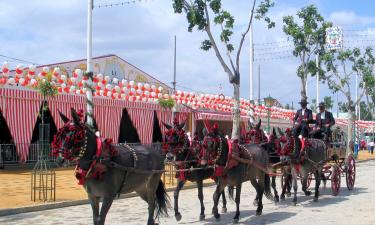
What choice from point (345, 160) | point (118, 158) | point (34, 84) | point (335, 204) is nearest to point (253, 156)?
point (335, 204)

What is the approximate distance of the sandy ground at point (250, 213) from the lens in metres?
10.4

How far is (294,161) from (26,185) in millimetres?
8873

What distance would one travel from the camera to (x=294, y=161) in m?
13.1

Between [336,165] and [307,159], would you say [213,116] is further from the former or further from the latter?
[307,159]

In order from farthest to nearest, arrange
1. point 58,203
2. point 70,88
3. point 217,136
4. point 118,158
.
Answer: point 70,88, point 58,203, point 217,136, point 118,158

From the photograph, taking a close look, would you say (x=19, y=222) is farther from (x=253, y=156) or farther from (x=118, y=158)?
(x=253, y=156)

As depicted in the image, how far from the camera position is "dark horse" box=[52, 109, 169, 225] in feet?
23.8

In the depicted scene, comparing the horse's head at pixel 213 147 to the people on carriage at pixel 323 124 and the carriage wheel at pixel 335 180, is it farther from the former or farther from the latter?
the people on carriage at pixel 323 124

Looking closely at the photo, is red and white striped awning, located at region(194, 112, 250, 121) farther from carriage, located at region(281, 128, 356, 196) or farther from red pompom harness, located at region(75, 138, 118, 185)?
red pompom harness, located at region(75, 138, 118, 185)

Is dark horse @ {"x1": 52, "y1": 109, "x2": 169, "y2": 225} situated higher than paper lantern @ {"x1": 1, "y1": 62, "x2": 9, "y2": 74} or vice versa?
paper lantern @ {"x1": 1, "y1": 62, "x2": 9, "y2": 74}

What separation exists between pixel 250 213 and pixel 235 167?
1758 mm

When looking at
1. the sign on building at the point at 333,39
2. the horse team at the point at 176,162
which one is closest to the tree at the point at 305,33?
the sign on building at the point at 333,39

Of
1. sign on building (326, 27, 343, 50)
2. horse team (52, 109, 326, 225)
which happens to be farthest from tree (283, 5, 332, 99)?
horse team (52, 109, 326, 225)

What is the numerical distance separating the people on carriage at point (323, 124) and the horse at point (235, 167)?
379 centimetres
